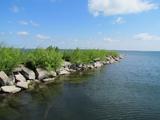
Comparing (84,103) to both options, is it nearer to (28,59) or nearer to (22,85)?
(22,85)

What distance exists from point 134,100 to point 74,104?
21.0ft

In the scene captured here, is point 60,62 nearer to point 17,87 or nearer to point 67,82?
point 67,82

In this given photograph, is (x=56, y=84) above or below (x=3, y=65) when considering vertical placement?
below

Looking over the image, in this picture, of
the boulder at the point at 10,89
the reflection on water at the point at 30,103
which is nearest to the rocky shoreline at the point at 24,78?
the boulder at the point at 10,89

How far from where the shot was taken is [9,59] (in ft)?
109

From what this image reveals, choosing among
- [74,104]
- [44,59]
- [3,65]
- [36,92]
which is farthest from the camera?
[44,59]

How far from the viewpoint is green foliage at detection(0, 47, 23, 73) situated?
107 ft

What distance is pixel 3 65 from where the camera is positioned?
32.6 metres

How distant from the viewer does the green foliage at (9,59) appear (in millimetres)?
32656

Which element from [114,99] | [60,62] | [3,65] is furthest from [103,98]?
[60,62]

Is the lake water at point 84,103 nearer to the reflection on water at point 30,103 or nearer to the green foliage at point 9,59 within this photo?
the reflection on water at point 30,103

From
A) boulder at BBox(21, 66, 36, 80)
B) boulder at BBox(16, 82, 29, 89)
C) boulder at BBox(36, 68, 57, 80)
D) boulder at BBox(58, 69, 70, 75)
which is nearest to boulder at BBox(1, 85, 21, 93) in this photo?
boulder at BBox(16, 82, 29, 89)

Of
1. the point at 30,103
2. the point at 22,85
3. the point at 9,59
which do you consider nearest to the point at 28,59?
the point at 9,59

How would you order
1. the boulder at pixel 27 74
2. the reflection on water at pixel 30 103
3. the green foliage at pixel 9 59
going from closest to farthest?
1. the reflection on water at pixel 30 103
2. the green foliage at pixel 9 59
3. the boulder at pixel 27 74
